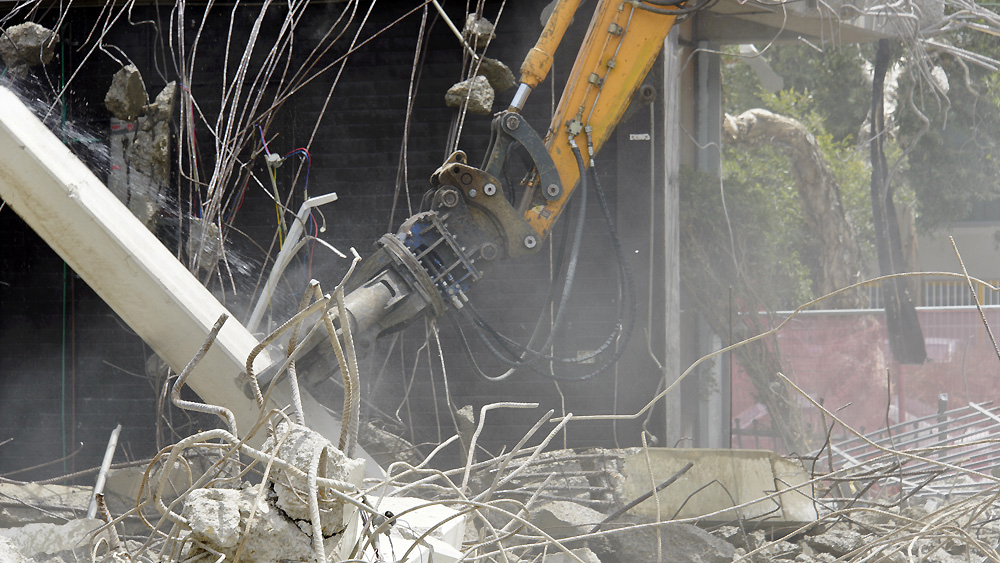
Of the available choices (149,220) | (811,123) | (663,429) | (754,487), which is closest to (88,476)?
(149,220)

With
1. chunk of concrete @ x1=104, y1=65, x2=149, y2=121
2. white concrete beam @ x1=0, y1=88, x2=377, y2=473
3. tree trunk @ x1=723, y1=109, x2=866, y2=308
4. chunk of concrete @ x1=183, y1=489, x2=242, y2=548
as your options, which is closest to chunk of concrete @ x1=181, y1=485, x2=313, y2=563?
chunk of concrete @ x1=183, y1=489, x2=242, y2=548

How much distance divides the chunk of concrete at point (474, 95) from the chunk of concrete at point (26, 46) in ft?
7.84

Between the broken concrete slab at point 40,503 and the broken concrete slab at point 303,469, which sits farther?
the broken concrete slab at point 40,503

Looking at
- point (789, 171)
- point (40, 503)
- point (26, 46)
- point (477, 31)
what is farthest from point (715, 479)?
point (789, 171)

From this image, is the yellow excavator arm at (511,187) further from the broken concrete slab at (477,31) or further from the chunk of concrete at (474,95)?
the broken concrete slab at (477,31)

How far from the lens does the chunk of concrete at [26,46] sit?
498cm

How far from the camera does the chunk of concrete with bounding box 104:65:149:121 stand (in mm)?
5008

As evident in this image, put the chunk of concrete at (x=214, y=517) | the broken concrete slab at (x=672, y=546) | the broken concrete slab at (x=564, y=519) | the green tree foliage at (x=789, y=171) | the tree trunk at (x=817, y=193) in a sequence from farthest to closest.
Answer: the green tree foliage at (x=789, y=171)
the tree trunk at (x=817, y=193)
the broken concrete slab at (x=564, y=519)
the broken concrete slab at (x=672, y=546)
the chunk of concrete at (x=214, y=517)

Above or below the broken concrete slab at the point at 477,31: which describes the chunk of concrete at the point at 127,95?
below

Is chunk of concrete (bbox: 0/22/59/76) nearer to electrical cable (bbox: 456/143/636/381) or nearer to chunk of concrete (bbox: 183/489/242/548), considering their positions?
electrical cable (bbox: 456/143/636/381)

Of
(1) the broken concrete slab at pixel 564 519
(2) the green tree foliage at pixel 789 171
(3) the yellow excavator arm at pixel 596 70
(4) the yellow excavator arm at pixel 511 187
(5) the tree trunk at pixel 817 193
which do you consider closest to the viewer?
(1) the broken concrete slab at pixel 564 519

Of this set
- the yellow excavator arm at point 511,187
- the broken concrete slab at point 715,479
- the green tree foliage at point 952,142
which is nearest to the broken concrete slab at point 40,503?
the yellow excavator arm at point 511,187

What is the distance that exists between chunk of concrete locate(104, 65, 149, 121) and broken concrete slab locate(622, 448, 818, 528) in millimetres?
3515

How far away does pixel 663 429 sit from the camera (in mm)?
→ 5035
